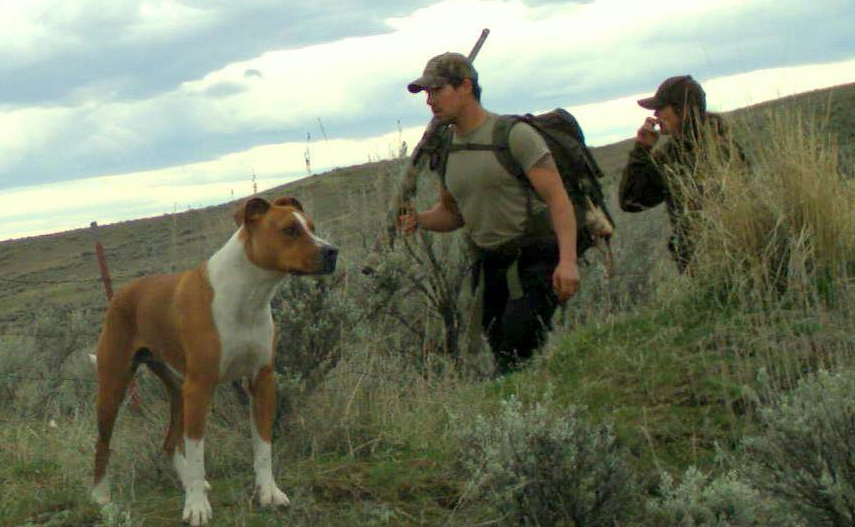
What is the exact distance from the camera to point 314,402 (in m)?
6.95

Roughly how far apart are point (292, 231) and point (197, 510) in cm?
117

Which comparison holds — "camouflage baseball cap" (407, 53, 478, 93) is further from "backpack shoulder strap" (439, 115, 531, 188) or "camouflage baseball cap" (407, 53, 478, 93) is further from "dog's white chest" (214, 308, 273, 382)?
"dog's white chest" (214, 308, 273, 382)

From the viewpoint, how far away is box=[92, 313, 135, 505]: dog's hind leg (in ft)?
19.8

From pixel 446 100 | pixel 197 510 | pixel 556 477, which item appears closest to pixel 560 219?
pixel 446 100

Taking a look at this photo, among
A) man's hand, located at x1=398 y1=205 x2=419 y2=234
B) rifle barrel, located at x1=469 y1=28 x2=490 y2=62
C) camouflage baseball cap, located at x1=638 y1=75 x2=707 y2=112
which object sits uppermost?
rifle barrel, located at x1=469 y1=28 x2=490 y2=62

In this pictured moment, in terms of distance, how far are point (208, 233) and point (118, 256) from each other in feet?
81.9

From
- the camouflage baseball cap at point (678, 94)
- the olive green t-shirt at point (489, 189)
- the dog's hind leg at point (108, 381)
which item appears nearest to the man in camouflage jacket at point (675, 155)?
the camouflage baseball cap at point (678, 94)

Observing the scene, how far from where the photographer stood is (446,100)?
6.74 m

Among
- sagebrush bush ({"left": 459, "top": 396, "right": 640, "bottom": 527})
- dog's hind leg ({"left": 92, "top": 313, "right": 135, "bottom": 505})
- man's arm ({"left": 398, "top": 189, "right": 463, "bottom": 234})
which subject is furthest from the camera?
man's arm ({"left": 398, "top": 189, "right": 463, "bottom": 234})

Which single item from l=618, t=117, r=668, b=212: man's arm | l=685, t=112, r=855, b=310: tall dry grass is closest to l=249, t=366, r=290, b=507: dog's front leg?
l=685, t=112, r=855, b=310: tall dry grass

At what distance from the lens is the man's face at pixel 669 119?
25.4 feet

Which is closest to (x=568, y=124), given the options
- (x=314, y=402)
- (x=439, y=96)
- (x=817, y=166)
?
(x=439, y=96)

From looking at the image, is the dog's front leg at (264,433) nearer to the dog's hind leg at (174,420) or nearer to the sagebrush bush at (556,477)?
the dog's hind leg at (174,420)

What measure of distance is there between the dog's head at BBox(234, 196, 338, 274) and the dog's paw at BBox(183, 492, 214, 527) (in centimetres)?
96
